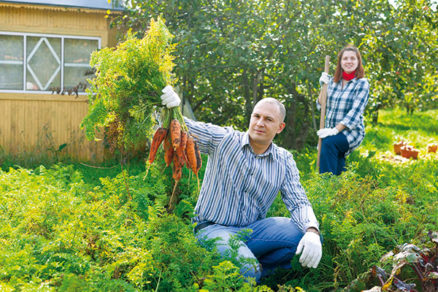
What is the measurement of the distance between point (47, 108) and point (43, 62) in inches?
34.0

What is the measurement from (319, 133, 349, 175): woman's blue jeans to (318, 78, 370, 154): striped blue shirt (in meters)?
0.07

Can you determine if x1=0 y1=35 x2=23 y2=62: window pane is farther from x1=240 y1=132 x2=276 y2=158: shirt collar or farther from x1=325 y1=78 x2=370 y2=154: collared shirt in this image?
x1=240 y1=132 x2=276 y2=158: shirt collar

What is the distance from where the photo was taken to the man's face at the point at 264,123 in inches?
148

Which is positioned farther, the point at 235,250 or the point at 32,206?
the point at 32,206

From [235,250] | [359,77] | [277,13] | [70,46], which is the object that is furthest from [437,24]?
[235,250]

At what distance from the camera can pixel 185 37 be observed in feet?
24.3

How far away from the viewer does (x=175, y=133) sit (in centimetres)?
329

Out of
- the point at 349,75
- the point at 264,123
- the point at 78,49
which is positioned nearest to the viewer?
the point at 264,123

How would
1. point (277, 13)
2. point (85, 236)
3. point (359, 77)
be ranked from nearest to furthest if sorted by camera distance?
point (85, 236) < point (359, 77) < point (277, 13)

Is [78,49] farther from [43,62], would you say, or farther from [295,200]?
[295,200]

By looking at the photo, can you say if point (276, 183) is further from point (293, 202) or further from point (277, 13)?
point (277, 13)

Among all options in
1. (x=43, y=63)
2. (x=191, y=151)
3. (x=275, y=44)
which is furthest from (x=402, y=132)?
(x=191, y=151)

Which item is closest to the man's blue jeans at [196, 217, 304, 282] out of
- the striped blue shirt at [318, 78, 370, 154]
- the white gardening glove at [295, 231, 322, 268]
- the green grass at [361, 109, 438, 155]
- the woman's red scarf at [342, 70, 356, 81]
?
the white gardening glove at [295, 231, 322, 268]

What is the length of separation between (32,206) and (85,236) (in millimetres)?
540
